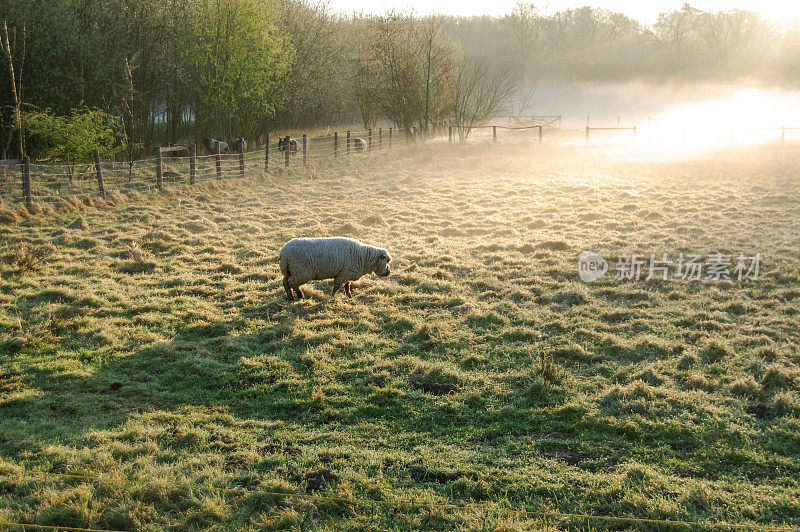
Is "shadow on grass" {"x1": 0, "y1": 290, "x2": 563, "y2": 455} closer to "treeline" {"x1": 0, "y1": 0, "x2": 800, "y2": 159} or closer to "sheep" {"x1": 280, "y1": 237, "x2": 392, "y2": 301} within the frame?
"sheep" {"x1": 280, "y1": 237, "x2": 392, "y2": 301}

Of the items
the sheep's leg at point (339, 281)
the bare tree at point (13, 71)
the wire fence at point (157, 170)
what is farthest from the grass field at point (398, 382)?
the bare tree at point (13, 71)

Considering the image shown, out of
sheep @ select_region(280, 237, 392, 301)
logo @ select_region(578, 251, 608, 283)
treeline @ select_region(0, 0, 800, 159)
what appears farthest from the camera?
treeline @ select_region(0, 0, 800, 159)

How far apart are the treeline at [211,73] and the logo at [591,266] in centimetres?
1373

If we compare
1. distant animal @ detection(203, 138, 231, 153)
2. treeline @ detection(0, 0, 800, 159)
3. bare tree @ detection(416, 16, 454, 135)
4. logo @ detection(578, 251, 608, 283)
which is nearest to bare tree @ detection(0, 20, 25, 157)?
treeline @ detection(0, 0, 800, 159)

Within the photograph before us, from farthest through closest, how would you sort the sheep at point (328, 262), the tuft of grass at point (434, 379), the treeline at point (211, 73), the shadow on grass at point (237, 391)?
the treeline at point (211, 73), the sheep at point (328, 262), the tuft of grass at point (434, 379), the shadow on grass at point (237, 391)

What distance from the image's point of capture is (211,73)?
80.8ft

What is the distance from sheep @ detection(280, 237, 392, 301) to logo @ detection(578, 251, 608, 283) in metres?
A: 3.58

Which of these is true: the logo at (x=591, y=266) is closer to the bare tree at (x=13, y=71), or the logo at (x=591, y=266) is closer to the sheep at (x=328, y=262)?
the sheep at (x=328, y=262)

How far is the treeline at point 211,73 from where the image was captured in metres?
20.4

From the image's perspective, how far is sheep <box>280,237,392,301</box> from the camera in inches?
350

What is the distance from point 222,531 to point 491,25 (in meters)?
82.1

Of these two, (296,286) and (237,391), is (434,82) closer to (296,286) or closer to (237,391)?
(296,286)

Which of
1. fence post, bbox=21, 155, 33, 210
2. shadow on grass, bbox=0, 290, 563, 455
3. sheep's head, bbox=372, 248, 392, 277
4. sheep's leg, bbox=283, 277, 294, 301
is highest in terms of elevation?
fence post, bbox=21, 155, 33, 210

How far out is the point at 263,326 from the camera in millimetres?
8219
